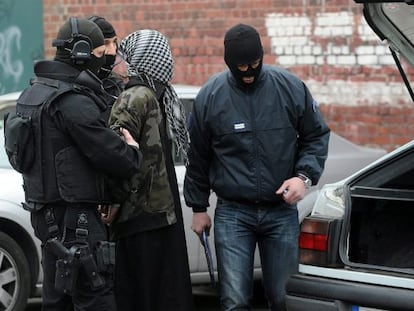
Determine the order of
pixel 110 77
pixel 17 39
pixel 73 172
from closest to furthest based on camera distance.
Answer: pixel 73 172
pixel 110 77
pixel 17 39

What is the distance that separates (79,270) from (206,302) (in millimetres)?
3281

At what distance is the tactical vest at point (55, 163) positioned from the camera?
4.91 meters

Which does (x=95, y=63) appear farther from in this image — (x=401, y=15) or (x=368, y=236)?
(x=368, y=236)

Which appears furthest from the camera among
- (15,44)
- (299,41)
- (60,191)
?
(15,44)

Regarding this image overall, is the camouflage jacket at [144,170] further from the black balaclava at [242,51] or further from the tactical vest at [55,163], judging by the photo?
the black balaclava at [242,51]

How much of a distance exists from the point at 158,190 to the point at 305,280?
92 cm

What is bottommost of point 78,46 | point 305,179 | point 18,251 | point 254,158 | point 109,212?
point 18,251

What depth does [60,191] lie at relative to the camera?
16.1ft

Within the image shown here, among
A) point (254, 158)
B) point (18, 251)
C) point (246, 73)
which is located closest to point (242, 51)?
point (246, 73)

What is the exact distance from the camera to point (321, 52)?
10984 millimetres

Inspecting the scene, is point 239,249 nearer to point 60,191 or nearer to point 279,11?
point 60,191

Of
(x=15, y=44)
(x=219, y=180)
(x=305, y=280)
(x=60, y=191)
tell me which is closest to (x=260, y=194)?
(x=219, y=180)

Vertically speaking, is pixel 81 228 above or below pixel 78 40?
below

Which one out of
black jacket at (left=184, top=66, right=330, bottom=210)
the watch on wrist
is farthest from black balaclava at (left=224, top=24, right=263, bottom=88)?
the watch on wrist
